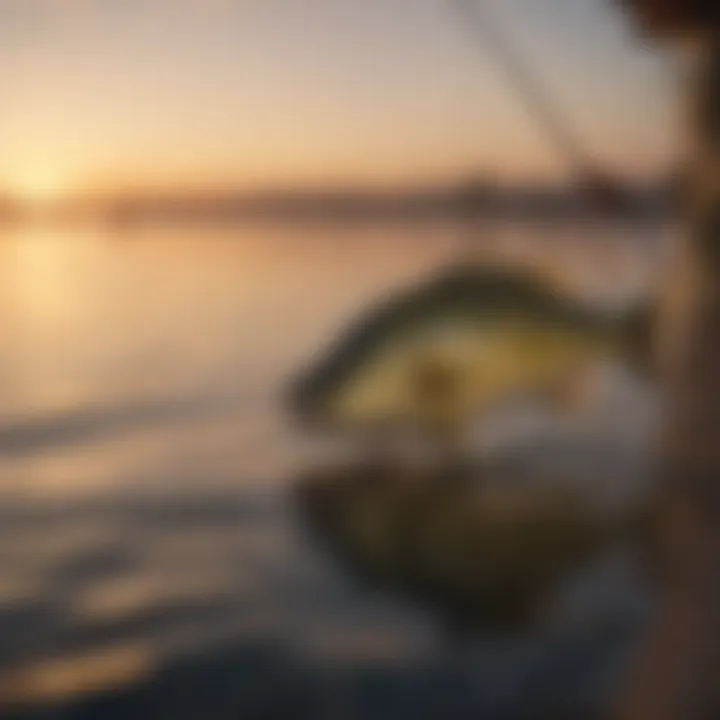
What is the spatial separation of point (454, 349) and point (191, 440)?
17cm

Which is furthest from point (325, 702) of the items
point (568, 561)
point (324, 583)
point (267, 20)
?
point (267, 20)

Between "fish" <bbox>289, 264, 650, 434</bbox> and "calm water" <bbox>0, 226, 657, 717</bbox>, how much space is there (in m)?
0.01

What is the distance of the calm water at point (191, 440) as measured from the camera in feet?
2.08

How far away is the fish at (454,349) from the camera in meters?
0.65

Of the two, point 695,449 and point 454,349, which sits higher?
point 454,349

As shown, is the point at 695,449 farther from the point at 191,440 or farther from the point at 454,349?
the point at 191,440

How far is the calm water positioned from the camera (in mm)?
635

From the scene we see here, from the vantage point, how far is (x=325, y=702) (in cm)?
63

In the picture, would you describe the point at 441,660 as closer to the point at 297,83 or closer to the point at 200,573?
the point at 200,573

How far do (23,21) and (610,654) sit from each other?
0.52 meters

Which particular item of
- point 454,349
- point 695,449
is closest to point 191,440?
point 454,349

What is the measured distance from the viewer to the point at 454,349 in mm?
662

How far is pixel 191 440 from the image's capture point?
657 mm

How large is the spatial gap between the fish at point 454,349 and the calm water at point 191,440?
1 cm
